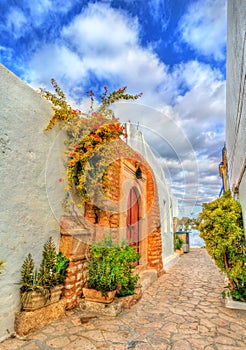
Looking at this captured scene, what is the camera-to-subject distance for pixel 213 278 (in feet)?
19.9

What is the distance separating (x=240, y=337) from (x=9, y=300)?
2749mm

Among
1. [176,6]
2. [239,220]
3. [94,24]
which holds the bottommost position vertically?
[239,220]

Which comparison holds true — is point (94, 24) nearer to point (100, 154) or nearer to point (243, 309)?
point (100, 154)

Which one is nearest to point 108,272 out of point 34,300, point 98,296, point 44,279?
point 98,296

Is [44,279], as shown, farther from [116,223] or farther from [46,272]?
[116,223]

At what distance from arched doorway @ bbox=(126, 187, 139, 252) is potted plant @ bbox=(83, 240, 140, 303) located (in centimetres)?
193

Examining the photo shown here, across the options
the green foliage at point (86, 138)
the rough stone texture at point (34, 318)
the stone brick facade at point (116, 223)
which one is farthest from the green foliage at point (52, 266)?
the green foliage at point (86, 138)

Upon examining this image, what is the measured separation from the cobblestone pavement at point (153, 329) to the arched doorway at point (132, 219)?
1.84 metres

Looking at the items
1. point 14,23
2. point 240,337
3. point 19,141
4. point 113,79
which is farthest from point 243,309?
point 14,23

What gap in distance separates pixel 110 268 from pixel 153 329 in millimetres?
1009

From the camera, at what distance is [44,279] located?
274 centimetres

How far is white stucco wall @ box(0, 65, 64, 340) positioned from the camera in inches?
96.6

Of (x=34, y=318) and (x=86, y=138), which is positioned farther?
(x=86, y=138)

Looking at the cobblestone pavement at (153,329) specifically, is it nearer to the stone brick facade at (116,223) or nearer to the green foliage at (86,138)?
the stone brick facade at (116,223)
